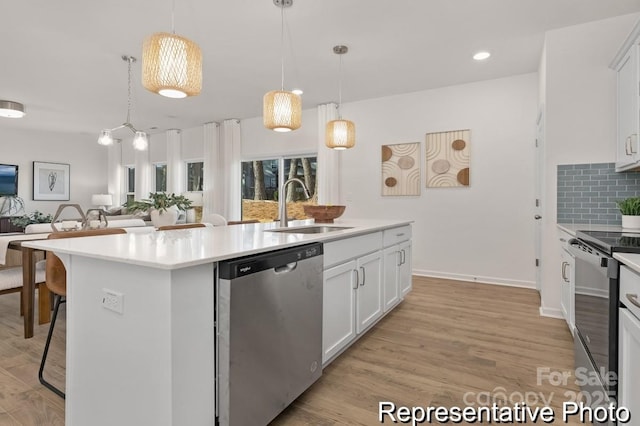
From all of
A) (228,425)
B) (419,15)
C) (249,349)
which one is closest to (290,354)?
(249,349)

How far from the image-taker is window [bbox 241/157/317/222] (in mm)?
6039

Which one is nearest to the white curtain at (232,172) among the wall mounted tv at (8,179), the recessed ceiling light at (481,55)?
the recessed ceiling light at (481,55)

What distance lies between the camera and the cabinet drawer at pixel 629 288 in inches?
42.3

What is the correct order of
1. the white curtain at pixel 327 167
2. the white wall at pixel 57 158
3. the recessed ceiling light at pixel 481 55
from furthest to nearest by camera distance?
the white wall at pixel 57 158, the white curtain at pixel 327 167, the recessed ceiling light at pixel 481 55

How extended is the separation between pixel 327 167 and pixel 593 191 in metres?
3.39

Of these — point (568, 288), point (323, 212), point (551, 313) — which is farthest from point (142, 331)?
point (551, 313)

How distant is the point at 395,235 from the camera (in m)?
3.01

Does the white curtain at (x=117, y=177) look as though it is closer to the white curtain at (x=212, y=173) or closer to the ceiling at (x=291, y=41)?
the white curtain at (x=212, y=173)

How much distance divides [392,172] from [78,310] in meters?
4.24

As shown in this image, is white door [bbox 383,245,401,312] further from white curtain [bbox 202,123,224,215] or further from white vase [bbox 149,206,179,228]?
white curtain [bbox 202,123,224,215]

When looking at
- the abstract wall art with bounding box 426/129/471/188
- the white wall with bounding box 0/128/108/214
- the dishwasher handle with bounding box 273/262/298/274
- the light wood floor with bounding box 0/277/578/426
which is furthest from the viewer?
the white wall with bounding box 0/128/108/214

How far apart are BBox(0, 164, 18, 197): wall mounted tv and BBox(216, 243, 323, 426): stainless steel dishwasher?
28.1 feet

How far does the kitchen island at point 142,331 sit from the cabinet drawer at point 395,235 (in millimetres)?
1488

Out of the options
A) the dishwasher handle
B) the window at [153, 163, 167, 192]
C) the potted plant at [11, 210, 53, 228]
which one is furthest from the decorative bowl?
the window at [153, 163, 167, 192]
